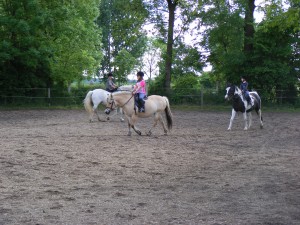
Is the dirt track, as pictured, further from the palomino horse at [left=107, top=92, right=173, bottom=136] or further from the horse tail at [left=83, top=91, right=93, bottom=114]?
the horse tail at [left=83, top=91, right=93, bottom=114]

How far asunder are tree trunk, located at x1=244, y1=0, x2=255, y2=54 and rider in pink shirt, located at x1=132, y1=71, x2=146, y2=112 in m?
18.7

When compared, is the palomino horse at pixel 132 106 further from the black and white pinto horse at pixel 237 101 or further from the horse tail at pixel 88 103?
the horse tail at pixel 88 103

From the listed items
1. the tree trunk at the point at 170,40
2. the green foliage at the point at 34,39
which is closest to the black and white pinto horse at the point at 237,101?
the green foliage at the point at 34,39

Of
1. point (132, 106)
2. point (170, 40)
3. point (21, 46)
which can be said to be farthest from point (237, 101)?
point (170, 40)

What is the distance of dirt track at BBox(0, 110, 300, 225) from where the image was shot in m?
5.99

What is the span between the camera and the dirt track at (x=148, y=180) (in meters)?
5.99

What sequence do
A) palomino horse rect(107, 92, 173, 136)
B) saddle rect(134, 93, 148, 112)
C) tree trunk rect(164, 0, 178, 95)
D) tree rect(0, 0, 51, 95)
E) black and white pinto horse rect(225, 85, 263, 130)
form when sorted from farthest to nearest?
tree trunk rect(164, 0, 178, 95) < tree rect(0, 0, 51, 95) < black and white pinto horse rect(225, 85, 263, 130) < palomino horse rect(107, 92, 173, 136) < saddle rect(134, 93, 148, 112)

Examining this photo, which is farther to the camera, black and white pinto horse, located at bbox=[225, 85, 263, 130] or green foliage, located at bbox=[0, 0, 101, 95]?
green foliage, located at bbox=[0, 0, 101, 95]

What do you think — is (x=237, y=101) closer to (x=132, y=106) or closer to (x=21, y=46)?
(x=132, y=106)

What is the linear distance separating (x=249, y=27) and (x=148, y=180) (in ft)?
87.7

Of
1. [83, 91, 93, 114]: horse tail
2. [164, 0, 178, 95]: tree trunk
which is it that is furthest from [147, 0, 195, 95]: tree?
[83, 91, 93, 114]: horse tail

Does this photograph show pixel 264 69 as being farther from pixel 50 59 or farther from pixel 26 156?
pixel 26 156

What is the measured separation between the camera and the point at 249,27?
108 feet

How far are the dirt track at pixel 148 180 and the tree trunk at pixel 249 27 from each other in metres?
18.7
